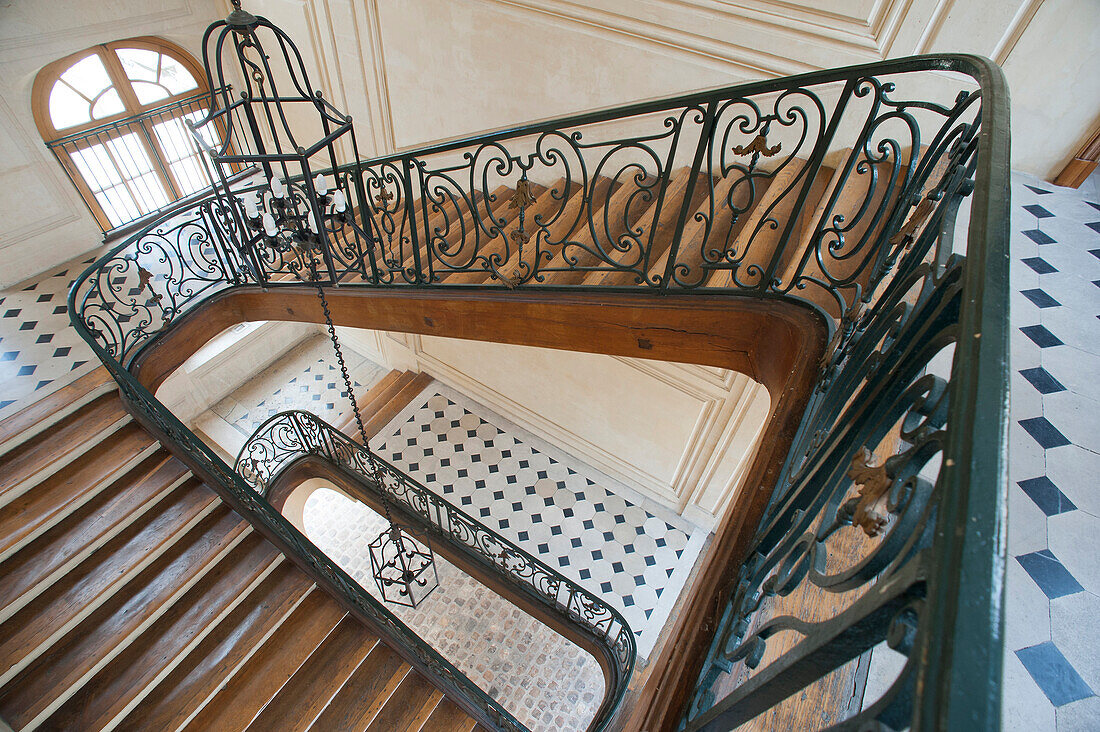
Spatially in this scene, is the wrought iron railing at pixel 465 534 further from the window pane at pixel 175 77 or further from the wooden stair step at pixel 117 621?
the window pane at pixel 175 77

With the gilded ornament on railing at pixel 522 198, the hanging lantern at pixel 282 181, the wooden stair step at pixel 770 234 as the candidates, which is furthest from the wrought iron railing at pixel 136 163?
the wooden stair step at pixel 770 234

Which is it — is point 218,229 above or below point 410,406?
above

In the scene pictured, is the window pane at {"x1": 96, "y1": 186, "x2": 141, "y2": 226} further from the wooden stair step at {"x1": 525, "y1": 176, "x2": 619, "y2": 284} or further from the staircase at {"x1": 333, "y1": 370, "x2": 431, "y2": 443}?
the wooden stair step at {"x1": 525, "y1": 176, "x2": 619, "y2": 284}

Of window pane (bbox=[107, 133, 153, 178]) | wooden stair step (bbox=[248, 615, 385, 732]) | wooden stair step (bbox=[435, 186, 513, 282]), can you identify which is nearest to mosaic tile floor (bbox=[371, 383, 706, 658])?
wooden stair step (bbox=[248, 615, 385, 732])

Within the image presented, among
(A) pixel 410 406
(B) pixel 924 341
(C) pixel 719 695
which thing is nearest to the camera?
(B) pixel 924 341

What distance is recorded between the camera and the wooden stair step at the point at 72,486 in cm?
347

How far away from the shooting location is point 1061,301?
189cm

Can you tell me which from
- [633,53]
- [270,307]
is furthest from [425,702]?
[633,53]

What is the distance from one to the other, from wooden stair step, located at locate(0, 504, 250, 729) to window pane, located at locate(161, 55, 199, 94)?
17.9 ft

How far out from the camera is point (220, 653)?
3543 mm

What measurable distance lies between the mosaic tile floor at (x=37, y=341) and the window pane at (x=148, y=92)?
2.14m

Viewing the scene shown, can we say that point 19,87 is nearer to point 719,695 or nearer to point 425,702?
point 425,702

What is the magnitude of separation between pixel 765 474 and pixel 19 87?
24.5 feet

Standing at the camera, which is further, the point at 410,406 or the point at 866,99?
the point at 410,406
